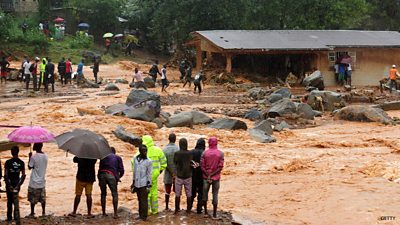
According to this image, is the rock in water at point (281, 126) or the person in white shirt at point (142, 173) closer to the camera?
the person in white shirt at point (142, 173)

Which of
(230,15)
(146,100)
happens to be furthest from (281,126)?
(230,15)

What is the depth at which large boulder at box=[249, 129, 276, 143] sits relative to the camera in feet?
59.2

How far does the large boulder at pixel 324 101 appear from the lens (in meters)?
25.1

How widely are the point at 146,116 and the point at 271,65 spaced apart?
1948 centimetres

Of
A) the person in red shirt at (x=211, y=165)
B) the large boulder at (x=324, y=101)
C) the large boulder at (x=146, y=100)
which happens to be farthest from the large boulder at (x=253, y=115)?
the person in red shirt at (x=211, y=165)

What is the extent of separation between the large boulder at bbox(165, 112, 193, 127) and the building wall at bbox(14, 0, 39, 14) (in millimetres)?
33138

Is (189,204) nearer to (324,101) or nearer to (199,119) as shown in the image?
(199,119)

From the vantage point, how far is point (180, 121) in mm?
19359

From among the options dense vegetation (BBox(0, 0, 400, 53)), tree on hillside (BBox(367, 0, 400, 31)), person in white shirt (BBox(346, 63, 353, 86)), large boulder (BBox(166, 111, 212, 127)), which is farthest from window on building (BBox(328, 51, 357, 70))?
tree on hillside (BBox(367, 0, 400, 31))

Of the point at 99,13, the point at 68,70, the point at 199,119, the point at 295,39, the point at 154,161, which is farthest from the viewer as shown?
the point at 99,13

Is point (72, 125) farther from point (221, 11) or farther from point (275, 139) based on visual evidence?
point (221, 11)

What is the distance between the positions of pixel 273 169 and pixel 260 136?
3.89 m

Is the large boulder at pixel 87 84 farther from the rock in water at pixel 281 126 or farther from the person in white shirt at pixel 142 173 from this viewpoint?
the person in white shirt at pixel 142 173

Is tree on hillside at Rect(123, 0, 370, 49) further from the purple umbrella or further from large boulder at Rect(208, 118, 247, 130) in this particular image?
the purple umbrella
